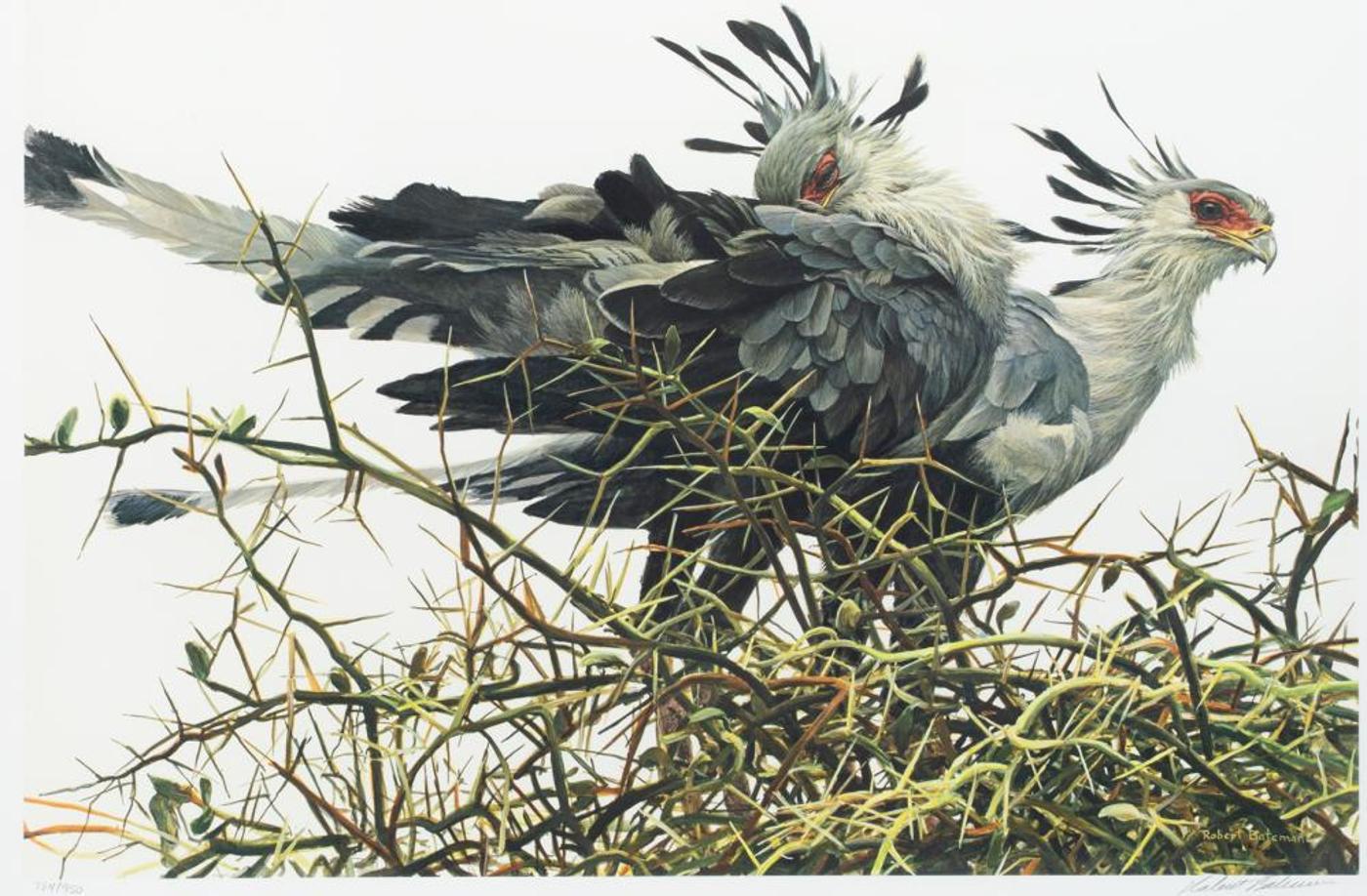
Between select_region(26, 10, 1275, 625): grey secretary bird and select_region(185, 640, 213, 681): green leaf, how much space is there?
0.13 m

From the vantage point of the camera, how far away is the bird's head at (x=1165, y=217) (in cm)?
108

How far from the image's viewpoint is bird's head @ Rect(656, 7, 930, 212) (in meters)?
1.06

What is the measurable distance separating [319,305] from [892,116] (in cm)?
50

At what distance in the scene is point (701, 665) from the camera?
100 centimetres

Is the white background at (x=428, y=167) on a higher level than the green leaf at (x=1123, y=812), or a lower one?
higher

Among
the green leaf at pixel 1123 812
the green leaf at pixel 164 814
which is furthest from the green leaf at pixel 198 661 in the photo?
the green leaf at pixel 1123 812

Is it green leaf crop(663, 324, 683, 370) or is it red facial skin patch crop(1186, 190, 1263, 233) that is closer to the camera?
green leaf crop(663, 324, 683, 370)

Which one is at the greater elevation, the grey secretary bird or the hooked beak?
the hooked beak

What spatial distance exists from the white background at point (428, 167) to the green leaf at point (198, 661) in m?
0.05

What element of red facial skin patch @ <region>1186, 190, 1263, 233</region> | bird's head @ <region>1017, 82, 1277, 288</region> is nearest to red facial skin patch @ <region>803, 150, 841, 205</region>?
bird's head @ <region>1017, 82, 1277, 288</region>

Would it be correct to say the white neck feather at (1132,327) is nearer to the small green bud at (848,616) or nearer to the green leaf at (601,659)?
the small green bud at (848,616)

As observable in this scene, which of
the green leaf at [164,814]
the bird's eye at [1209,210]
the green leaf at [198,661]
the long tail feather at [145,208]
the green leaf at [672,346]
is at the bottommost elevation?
→ the green leaf at [164,814]

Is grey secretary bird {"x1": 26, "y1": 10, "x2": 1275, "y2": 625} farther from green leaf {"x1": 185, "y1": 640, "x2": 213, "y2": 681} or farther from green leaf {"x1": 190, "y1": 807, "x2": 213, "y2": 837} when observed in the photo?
green leaf {"x1": 190, "y1": 807, "x2": 213, "y2": 837}
